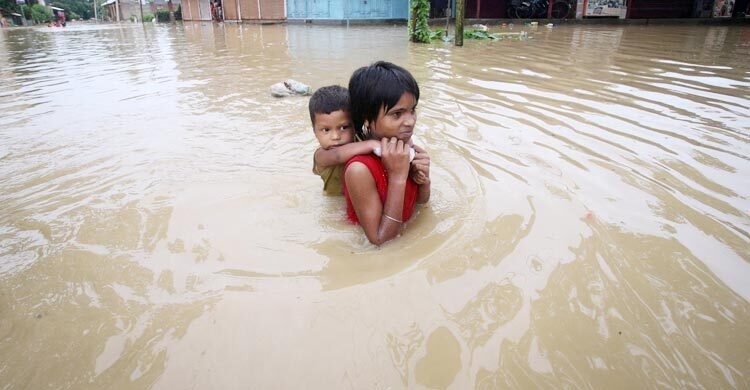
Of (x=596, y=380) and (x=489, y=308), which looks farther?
(x=489, y=308)

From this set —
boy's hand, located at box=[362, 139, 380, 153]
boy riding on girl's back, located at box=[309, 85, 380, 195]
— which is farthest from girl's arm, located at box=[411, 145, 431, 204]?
boy riding on girl's back, located at box=[309, 85, 380, 195]

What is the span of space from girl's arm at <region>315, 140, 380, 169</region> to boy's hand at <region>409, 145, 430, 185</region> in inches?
9.4

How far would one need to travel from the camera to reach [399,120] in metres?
2.04

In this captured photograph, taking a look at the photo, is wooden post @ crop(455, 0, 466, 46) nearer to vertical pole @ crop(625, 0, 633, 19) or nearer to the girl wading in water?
the girl wading in water

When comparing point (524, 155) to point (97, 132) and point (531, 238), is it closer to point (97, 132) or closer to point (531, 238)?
point (531, 238)

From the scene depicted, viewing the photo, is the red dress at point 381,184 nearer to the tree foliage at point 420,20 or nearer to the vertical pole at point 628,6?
the tree foliage at point 420,20

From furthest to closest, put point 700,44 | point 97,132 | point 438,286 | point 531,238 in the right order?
point 700,44 < point 97,132 < point 531,238 < point 438,286

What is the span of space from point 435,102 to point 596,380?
157 inches

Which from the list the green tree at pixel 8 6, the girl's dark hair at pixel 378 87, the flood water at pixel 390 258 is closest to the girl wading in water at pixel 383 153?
the girl's dark hair at pixel 378 87

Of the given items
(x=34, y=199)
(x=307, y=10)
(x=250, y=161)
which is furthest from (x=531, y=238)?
(x=307, y=10)

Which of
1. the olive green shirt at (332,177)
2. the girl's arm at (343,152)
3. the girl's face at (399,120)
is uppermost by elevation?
the girl's face at (399,120)

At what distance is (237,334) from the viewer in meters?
1.56

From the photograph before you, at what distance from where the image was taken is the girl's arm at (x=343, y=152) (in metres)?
Answer: 2.01

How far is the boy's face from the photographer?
85.9 inches
